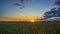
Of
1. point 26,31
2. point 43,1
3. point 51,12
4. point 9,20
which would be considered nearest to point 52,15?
point 51,12

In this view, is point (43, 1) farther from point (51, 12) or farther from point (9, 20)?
point (9, 20)

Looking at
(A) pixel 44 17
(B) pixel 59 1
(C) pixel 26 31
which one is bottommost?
(C) pixel 26 31

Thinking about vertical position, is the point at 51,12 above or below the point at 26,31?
above

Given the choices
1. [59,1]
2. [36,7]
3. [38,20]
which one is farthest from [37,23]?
[59,1]

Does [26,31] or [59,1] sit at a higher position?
[59,1]

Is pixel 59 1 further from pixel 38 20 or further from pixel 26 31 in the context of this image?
pixel 26 31

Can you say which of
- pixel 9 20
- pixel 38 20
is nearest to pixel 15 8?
pixel 9 20
